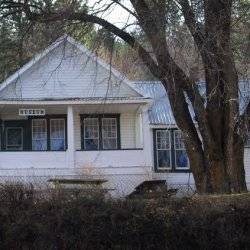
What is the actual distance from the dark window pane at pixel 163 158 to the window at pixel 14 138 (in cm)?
702

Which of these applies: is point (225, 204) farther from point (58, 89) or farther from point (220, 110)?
point (58, 89)

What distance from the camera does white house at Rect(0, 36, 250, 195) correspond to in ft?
87.5

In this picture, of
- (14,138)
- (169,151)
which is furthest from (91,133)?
(169,151)

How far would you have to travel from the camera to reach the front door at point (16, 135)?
95.7ft

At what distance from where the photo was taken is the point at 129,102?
87.8 ft

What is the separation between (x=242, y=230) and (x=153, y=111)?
2124cm

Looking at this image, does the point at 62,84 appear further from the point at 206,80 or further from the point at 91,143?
the point at 206,80

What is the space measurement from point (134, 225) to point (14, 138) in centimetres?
2086

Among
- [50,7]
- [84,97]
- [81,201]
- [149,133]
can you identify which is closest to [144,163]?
[149,133]

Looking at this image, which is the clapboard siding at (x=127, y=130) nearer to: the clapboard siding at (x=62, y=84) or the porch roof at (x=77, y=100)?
the clapboard siding at (x=62, y=84)

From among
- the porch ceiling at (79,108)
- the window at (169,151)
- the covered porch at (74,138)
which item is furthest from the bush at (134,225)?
the window at (169,151)

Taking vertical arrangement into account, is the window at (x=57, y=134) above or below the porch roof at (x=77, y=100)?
below

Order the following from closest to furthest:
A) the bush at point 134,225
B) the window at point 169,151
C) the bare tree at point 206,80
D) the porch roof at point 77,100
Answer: the bush at point 134,225 < the bare tree at point 206,80 < the porch roof at point 77,100 < the window at point 169,151

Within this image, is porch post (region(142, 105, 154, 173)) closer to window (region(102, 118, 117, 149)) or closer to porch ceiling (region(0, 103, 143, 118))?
porch ceiling (region(0, 103, 143, 118))
